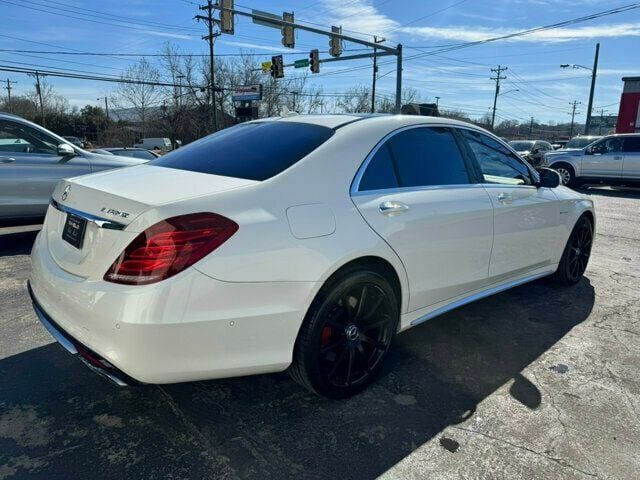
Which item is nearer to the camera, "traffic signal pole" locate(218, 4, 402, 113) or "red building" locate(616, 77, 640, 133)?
"traffic signal pole" locate(218, 4, 402, 113)

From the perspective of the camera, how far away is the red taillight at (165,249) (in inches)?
81.8

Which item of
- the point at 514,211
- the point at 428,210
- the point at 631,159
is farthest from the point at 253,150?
the point at 631,159

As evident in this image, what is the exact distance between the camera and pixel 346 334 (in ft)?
8.96

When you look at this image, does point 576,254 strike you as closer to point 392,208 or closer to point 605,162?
point 392,208

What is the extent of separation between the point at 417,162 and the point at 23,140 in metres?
5.45

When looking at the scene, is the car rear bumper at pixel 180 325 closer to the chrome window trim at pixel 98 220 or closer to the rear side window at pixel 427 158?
the chrome window trim at pixel 98 220

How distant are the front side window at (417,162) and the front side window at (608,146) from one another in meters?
13.8

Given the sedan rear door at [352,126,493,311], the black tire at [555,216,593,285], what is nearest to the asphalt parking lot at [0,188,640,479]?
the sedan rear door at [352,126,493,311]

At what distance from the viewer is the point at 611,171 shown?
14664mm

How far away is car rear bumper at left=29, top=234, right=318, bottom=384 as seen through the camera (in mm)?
2055

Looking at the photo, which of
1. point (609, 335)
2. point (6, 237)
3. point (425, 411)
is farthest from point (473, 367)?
point (6, 237)

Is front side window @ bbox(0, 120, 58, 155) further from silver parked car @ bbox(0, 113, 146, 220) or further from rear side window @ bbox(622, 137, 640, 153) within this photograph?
rear side window @ bbox(622, 137, 640, 153)

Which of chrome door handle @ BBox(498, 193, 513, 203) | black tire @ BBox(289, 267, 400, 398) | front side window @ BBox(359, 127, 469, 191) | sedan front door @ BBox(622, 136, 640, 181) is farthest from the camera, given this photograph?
sedan front door @ BBox(622, 136, 640, 181)

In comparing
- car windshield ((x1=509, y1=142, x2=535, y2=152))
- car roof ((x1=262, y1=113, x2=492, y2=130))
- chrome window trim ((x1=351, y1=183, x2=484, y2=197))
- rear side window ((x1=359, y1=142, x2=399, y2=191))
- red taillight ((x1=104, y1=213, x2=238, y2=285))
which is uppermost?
car roof ((x1=262, y1=113, x2=492, y2=130))
